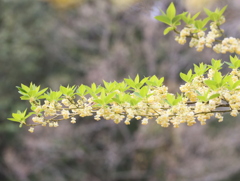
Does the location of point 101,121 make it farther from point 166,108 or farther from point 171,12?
point 166,108

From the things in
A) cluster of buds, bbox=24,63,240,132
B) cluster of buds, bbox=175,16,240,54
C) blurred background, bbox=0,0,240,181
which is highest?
blurred background, bbox=0,0,240,181

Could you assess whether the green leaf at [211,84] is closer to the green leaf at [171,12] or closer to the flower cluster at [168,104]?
the flower cluster at [168,104]

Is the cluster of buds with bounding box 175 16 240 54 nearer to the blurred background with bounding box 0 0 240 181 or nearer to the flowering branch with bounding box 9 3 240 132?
the flowering branch with bounding box 9 3 240 132

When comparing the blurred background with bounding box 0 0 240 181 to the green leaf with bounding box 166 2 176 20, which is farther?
the blurred background with bounding box 0 0 240 181

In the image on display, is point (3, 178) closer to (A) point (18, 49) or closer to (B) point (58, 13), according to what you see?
(A) point (18, 49)

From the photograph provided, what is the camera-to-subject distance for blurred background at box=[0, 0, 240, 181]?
5953 millimetres

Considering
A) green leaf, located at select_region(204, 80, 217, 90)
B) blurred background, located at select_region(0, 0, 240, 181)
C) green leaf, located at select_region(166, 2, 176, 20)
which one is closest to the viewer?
green leaf, located at select_region(204, 80, 217, 90)

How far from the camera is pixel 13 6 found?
7.36 metres

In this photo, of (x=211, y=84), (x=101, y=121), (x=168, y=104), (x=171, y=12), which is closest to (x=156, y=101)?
(x=168, y=104)

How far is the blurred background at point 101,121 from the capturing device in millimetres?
5953

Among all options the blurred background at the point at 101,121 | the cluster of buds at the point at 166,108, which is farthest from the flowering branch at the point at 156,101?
the blurred background at the point at 101,121

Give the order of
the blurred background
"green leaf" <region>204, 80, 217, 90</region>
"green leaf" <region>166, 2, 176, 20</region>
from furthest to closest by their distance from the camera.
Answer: the blurred background, "green leaf" <region>166, 2, 176, 20</region>, "green leaf" <region>204, 80, 217, 90</region>

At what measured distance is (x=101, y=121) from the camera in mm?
6301

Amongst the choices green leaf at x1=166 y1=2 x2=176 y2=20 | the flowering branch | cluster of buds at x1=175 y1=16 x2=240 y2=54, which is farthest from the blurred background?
the flowering branch
